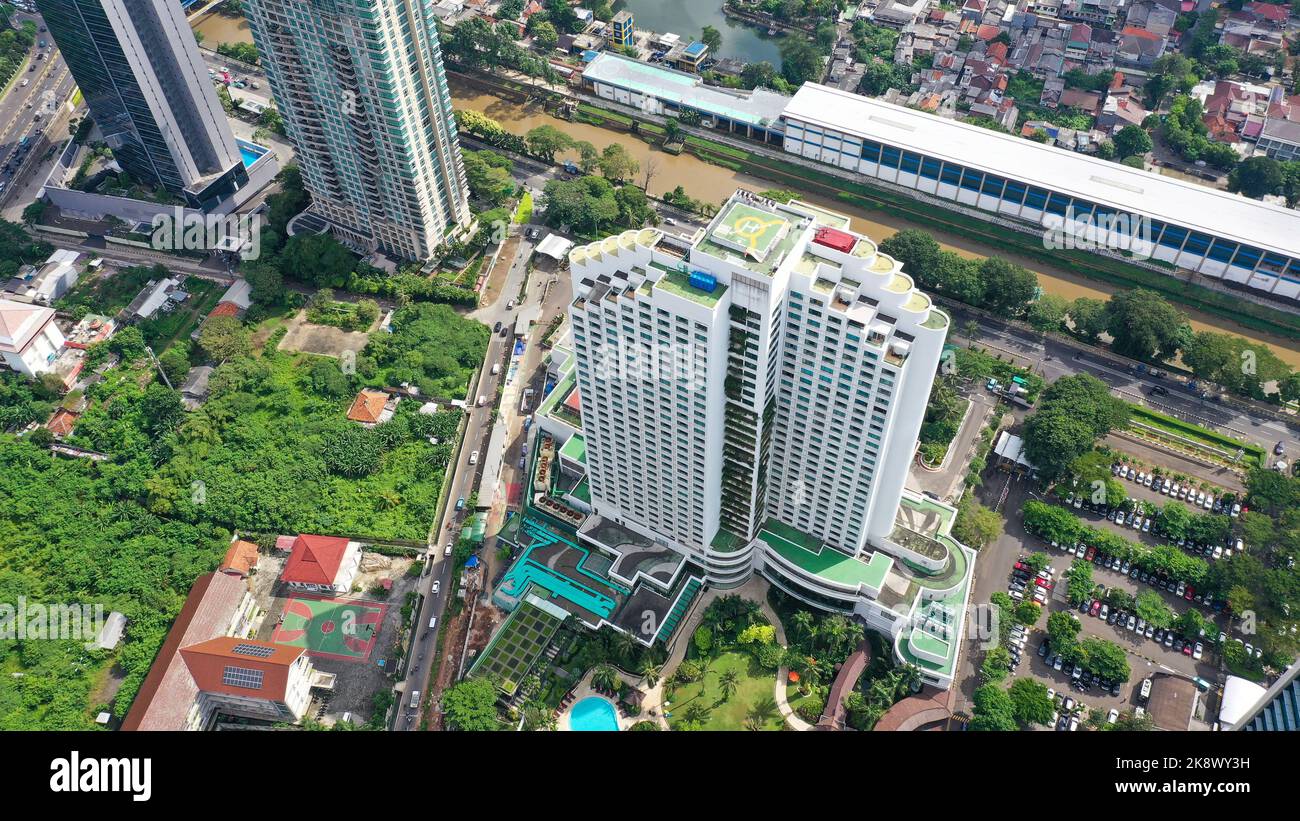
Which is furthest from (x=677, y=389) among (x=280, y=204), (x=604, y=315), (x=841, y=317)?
(x=280, y=204)

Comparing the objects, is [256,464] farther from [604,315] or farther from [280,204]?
[604,315]

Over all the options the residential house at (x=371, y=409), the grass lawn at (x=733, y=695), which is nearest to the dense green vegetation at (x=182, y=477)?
the residential house at (x=371, y=409)

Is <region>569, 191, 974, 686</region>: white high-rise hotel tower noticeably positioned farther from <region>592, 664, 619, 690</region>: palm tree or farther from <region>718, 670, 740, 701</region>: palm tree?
<region>592, 664, 619, 690</region>: palm tree

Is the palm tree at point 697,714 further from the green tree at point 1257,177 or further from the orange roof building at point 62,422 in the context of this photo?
the green tree at point 1257,177
